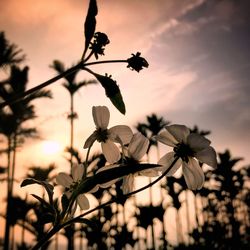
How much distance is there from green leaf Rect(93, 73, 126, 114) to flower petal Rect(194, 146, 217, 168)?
364 millimetres

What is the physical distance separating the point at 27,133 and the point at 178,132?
20.2 m

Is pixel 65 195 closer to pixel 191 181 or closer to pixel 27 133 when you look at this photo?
pixel 191 181

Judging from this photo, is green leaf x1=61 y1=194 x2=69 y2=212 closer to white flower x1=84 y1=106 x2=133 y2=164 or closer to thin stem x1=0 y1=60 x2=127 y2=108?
white flower x1=84 y1=106 x2=133 y2=164

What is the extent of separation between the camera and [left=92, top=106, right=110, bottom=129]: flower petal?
49.5 inches

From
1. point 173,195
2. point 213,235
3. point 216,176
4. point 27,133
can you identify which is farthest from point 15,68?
point 216,176

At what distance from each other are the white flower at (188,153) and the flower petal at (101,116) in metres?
0.21

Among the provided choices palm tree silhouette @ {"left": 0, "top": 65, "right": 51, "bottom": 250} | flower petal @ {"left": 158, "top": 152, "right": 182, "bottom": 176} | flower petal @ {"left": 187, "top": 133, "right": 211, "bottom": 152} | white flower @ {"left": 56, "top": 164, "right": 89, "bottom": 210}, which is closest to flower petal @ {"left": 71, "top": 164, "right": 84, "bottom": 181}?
white flower @ {"left": 56, "top": 164, "right": 89, "bottom": 210}

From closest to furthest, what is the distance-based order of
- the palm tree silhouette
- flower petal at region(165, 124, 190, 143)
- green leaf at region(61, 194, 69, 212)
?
green leaf at region(61, 194, 69, 212) < flower petal at region(165, 124, 190, 143) < the palm tree silhouette

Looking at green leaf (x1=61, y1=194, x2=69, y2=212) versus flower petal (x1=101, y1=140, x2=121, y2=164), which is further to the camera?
flower petal (x1=101, y1=140, x2=121, y2=164)

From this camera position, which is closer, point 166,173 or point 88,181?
point 88,181

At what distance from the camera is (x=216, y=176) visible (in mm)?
31250

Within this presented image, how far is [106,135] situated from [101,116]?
0.07 m

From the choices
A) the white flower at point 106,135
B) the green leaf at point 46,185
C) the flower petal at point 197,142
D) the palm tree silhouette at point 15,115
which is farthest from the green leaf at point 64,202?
the palm tree silhouette at point 15,115

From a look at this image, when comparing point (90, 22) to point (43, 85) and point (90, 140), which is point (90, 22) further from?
point (90, 140)
